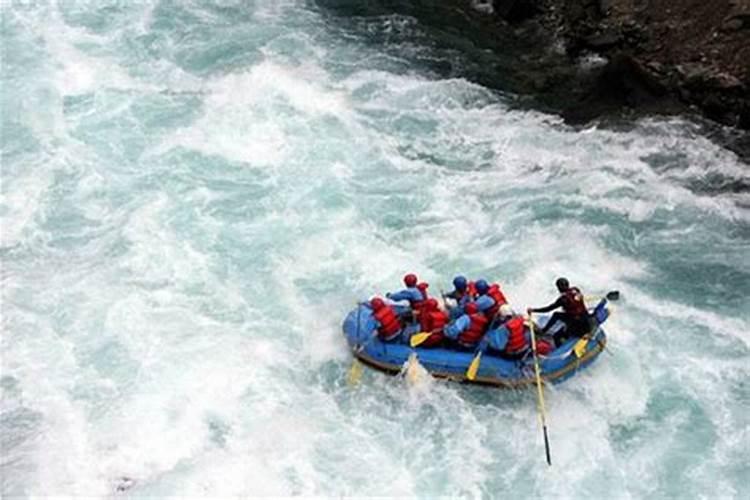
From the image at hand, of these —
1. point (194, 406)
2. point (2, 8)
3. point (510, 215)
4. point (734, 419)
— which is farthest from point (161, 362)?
point (2, 8)

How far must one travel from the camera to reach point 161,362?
1330 centimetres

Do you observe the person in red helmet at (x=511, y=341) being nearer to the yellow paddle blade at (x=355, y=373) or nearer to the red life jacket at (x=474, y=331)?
the red life jacket at (x=474, y=331)

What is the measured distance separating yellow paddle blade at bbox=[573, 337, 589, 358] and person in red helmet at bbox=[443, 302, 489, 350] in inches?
46.5

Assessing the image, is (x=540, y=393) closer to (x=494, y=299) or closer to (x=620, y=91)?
(x=494, y=299)

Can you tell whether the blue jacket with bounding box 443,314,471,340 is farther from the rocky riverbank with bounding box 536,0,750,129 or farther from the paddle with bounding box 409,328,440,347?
the rocky riverbank with bounding box 536,0,750,129

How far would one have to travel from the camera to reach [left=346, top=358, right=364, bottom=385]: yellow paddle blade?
1275 centimetres

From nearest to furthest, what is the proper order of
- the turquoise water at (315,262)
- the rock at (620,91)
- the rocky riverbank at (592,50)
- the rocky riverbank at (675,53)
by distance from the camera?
the turquoise water at (315,262), the rocky riverbank at (675,53), the rocky riverbank at (592,50), the rock at (620,91)

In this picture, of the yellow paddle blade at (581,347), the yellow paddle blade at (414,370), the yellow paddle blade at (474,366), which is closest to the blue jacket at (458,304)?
the yellow paddle blade at (474,366)

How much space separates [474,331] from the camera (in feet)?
40.8

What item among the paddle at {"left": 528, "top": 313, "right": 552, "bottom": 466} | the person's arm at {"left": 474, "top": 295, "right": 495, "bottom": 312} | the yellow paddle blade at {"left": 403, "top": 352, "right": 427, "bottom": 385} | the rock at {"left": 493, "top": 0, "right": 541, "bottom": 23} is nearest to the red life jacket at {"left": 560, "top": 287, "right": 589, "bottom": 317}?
the paddle at {"left": 528, "top": 313, "right": 552, "bottom": 466}

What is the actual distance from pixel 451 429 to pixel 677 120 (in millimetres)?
7832

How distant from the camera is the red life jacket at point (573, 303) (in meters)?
12.5

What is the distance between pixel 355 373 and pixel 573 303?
9.72 feet

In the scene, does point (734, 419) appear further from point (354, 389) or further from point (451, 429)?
point (354, 389)
